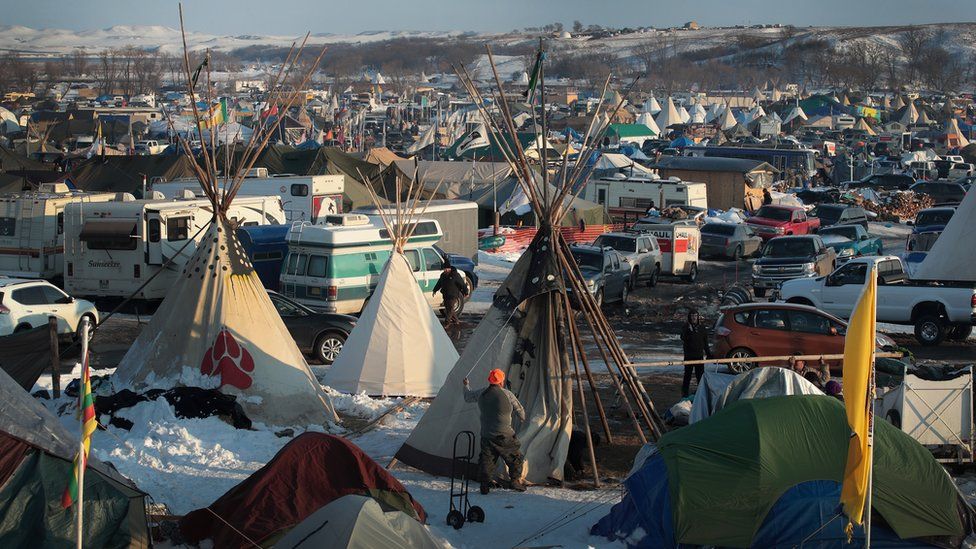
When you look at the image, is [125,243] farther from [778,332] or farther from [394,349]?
[778,332]

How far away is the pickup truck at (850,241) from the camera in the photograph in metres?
32.6

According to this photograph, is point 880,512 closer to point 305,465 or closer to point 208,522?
point 305,465

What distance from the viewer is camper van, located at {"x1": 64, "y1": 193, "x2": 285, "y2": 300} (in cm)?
2427

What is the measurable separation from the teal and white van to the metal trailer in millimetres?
10969

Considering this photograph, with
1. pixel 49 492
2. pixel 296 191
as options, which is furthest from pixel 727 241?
pixel 49 492

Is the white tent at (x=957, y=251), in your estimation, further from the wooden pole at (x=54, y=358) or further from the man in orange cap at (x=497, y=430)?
the wooden pole at (x=54, y=358)

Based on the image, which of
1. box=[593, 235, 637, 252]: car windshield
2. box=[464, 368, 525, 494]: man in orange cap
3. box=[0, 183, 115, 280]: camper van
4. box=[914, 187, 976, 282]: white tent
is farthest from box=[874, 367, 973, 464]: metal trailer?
box=[0, 183, 115, 280]: camper van

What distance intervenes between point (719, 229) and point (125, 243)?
59.5 ft

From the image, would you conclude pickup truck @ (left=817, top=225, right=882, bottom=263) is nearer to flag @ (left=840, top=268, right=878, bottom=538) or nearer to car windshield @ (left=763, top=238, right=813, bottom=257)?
car windshield @ (left=763, top=238, right=813, bottom=257)

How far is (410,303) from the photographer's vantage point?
55.0 feet

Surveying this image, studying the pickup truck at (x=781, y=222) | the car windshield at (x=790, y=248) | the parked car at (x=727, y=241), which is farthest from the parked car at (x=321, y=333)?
the pickup truck at (x=781, y=222)

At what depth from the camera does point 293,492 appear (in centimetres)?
1025

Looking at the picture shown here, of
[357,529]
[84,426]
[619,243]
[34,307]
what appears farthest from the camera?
[619,243]

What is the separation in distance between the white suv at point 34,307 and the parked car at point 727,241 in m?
19.3
